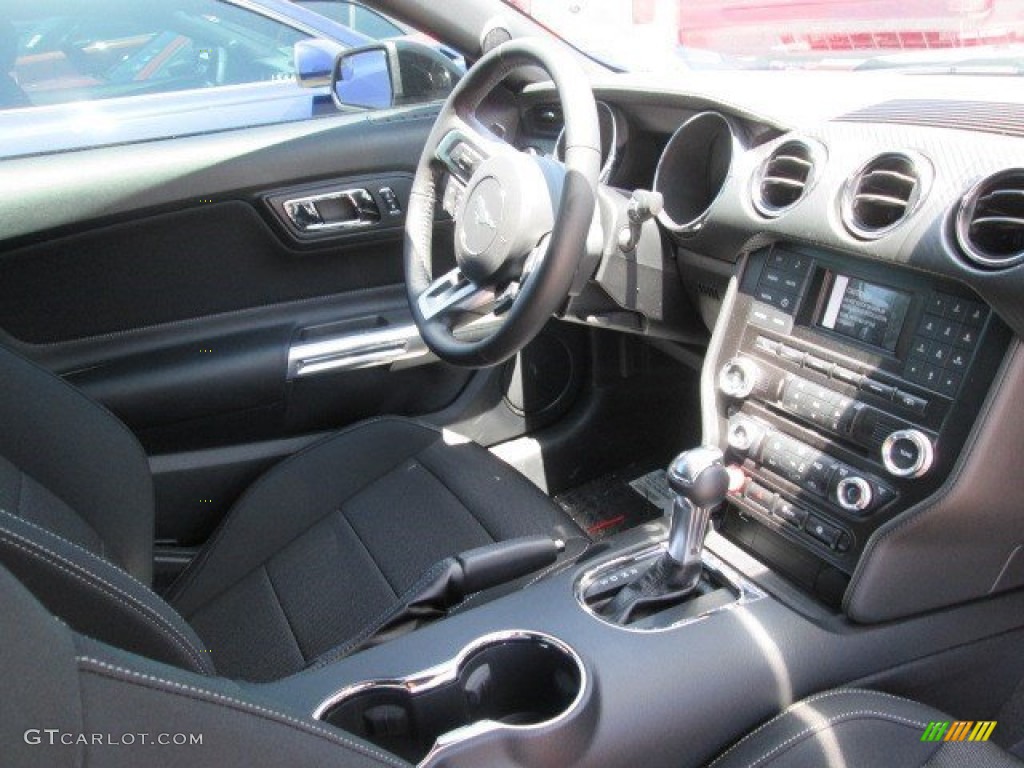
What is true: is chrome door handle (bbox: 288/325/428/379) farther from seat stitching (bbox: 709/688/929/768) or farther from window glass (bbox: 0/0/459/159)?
seat stitching (bbox: 709/688/929/768)

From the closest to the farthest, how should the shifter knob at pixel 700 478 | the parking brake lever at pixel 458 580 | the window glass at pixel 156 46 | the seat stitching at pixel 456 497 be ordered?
the shifter knob at pixel 700 478, the parking brake lever at pixel 458 580, the seat stitching at pixel 456 497, the window glass at pixel 156 46

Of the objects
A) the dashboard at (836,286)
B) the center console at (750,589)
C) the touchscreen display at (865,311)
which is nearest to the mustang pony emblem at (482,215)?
the dashboard at (836,286)

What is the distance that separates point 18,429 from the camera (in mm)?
1252

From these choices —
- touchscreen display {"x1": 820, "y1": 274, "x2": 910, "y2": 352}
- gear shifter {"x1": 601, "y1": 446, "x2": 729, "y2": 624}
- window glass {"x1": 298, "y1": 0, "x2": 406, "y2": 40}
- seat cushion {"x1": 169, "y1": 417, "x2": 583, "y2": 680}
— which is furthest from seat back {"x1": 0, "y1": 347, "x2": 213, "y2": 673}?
window glass {"x1": 298, "y1": 0, "x2": 406, "y2": 40}

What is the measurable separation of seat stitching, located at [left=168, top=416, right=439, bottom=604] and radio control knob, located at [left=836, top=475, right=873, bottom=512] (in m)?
0.79

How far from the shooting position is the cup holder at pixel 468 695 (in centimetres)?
109

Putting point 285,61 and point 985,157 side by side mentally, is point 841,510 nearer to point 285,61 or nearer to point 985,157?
point 985,157

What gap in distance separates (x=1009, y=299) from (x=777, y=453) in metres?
0.38

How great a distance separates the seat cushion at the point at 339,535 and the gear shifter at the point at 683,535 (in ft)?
0.92

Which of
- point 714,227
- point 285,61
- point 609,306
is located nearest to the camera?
point 714,227

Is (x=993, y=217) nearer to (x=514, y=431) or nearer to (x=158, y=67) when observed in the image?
(x=514, y=431)

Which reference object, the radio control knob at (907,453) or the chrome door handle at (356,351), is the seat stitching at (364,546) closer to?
the chrome door handle at (356,351)

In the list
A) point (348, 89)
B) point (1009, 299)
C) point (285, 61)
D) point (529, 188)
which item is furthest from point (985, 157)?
point (285, 61)

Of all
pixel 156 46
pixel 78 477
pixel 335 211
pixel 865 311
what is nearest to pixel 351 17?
pixel 156 46
